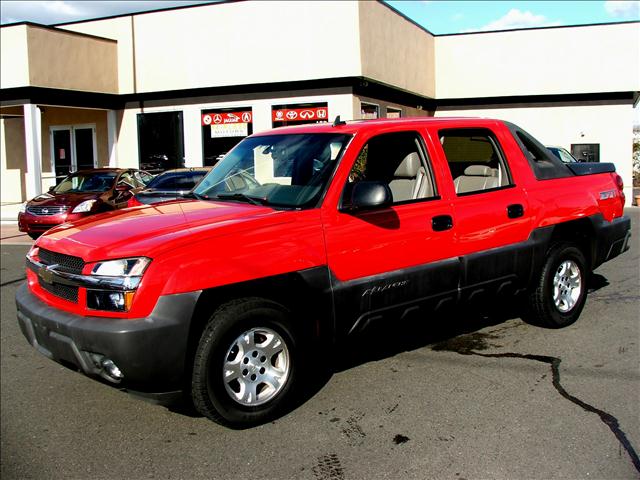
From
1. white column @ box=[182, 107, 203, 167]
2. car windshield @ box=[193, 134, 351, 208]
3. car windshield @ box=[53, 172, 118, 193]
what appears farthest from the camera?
white column @ box=[182, 107, 203, 167]

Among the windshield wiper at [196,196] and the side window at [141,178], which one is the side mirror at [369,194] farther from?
the side window at [141,178]

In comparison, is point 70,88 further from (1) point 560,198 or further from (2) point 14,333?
(1) point 560,198

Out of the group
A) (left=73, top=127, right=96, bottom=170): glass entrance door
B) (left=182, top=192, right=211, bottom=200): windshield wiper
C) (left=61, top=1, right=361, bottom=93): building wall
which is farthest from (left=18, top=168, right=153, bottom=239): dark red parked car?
(left=182, top=192, right=211, bottom=200): windshield wiper

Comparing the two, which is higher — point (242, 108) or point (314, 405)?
point (242, 108)

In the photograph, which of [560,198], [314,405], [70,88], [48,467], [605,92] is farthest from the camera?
[605,92]

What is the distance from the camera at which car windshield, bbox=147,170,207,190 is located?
1095 centimetres

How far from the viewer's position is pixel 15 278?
29.7ft

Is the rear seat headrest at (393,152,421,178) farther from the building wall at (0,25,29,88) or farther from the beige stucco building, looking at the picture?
the building wall at (0,25,29,88)

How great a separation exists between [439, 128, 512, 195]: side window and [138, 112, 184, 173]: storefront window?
1472 cm

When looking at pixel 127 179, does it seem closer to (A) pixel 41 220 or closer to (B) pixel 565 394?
(A) pixel 41 220

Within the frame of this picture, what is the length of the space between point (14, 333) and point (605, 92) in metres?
22.6

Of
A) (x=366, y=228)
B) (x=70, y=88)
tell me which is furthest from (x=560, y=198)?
(x=70, y=88)

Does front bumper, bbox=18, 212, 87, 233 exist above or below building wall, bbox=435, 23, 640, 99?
below

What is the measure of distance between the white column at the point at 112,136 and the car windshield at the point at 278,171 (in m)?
15.9
